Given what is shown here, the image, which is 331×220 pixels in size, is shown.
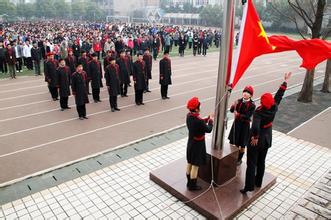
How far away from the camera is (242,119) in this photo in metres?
Answer: 5.82

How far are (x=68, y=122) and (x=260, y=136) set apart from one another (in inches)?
226

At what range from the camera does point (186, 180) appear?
221 inches

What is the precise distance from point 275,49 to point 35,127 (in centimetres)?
657

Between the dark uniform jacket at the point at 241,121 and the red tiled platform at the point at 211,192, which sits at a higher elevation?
the dark uniform jacket at the point at 241,121

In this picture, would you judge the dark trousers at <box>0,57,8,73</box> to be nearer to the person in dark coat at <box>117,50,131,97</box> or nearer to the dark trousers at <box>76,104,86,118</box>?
the person in dark coat at <box>117,50,131,97</box>

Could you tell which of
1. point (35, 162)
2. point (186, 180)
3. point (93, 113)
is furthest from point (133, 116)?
point (186, 180)

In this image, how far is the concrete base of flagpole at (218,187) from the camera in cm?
487

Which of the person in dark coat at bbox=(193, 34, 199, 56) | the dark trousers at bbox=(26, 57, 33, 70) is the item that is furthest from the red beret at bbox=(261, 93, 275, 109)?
the person in dark coat at bbox=(193, 34, 199, 56)

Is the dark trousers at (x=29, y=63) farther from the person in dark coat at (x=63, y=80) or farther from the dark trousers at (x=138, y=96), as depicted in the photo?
the dark trousers at (x=138, y=96)

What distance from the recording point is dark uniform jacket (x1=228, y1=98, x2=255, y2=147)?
18.7 ft

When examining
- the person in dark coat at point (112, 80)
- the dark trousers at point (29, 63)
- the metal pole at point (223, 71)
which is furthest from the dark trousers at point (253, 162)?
the dark trousers at point (29, 63)

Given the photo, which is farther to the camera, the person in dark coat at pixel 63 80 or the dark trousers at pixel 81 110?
the person in dark coat at pixel 63 80

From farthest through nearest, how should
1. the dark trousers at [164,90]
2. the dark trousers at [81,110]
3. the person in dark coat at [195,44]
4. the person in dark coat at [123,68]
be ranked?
the person in dark coat at [195,44], the dark trousers at [164,90], the person in dark coat at [123,68], the dark trousers at [81,110]

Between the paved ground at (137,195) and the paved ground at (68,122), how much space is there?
3.27ft
